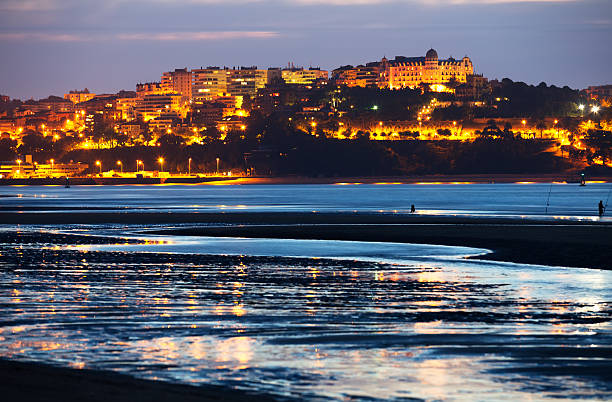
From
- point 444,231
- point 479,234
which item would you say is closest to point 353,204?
point 444,231

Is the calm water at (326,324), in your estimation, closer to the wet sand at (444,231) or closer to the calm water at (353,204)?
the wet sand at (444,231)

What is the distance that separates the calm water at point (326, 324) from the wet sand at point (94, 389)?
1.59 feet

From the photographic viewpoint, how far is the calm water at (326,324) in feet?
44.0

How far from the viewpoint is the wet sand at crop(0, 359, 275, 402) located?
467 inches

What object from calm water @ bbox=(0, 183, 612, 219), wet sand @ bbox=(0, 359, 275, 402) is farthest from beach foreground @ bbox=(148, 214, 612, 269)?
wet sand @ bbox=(0, 359, 275, 402)

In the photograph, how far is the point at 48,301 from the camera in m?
21.4

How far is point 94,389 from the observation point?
12.4 m

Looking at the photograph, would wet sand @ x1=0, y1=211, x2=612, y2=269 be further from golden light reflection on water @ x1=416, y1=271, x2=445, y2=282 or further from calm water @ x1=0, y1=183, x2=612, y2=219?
calm water @ x1=0, y1=183, x2=612, y2=219

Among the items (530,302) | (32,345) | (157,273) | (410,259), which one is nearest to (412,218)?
(410,259)

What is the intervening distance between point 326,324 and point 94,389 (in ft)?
21.8

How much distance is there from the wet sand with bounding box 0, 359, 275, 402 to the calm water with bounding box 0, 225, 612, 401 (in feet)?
1.59

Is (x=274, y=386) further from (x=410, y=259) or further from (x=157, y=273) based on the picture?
(x=410, y=259)

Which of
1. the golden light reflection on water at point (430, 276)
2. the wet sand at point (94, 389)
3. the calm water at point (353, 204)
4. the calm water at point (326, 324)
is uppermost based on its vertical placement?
the wet sand at point (94, 389)

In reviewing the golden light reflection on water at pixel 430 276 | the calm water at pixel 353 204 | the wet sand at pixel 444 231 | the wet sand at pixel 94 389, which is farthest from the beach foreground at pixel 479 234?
the wet sand at pixel 94 389
